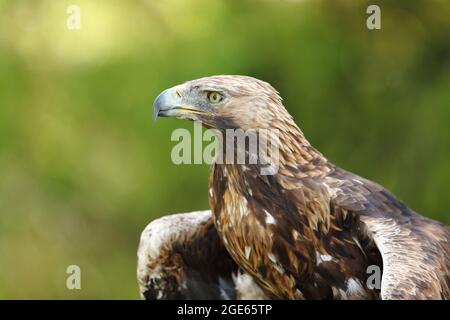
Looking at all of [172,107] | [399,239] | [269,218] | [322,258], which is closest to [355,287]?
[322,258]

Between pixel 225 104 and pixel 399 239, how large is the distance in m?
0.75

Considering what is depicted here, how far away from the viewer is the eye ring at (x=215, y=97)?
3.00 m

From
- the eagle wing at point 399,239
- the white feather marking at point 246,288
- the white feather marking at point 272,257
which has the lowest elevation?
the white feather marking at point 246,288

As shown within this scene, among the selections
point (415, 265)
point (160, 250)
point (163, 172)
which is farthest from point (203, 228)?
point (163, 172)

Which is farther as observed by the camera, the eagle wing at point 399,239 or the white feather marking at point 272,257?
the white feather marking at point 272,257

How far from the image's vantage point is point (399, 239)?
2785 mm

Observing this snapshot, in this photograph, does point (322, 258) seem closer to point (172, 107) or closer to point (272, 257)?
point (272, 257)

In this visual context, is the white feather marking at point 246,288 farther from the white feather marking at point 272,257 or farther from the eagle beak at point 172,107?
the eagle beak at point 172,107

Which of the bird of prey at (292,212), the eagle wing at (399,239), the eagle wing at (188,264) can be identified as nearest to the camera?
the eagle wing at (399,239)

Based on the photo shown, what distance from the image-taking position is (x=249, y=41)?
4871mm

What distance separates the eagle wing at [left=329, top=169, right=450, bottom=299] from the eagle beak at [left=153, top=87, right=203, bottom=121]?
548mm

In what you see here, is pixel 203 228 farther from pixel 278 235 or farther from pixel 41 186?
pixel 41 186

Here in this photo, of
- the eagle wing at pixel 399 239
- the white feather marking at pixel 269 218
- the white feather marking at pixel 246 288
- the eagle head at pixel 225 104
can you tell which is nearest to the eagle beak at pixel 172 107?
the eagle head at pixel 225 104

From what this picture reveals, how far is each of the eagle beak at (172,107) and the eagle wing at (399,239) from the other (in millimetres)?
548
